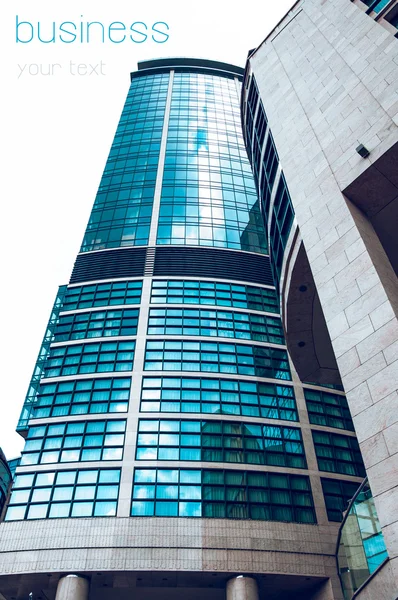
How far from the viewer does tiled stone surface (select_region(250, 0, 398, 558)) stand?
13797 mm

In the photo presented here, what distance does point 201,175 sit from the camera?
59031mm

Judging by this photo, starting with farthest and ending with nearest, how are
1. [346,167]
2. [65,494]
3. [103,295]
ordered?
[103,295] < [65,494] < [346,167]

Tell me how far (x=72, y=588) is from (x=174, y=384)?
589 inches

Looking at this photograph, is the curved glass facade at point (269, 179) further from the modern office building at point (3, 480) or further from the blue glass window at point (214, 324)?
the modern office building at point (3, 480)

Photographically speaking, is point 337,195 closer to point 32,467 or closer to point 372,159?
point 372,159

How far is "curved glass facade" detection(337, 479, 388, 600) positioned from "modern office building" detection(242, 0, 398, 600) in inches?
24.7

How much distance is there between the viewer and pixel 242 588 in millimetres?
27844

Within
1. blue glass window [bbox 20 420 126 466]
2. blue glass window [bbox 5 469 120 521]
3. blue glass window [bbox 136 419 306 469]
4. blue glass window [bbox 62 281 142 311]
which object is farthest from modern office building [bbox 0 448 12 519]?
blue glass window [bbox 136 419 306 469]

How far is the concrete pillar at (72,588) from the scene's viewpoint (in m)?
27.5

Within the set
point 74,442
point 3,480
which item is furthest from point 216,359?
point 3,480

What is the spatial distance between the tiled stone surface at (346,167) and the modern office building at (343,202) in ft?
0.15

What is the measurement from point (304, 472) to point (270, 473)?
2538mm

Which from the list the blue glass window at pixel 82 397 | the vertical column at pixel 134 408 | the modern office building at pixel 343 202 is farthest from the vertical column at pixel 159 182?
the modern office building at pixel 343 202

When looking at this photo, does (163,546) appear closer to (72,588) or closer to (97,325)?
(72,588)
